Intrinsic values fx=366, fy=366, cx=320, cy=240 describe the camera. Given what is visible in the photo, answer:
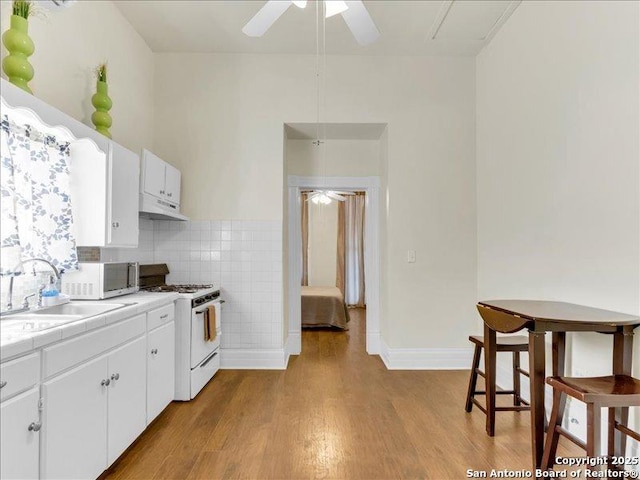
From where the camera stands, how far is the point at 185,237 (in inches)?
151

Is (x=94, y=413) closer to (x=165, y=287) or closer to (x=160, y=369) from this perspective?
(x=160, y=369)

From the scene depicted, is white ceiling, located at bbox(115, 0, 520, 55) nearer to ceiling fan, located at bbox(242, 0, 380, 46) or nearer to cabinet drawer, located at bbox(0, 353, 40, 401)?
ceiling fan, located at bbox(242, 0, 380, 46)

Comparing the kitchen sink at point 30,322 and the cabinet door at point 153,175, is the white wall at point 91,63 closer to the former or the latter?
the cabinet door at point 153,175

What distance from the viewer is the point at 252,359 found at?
3.76m

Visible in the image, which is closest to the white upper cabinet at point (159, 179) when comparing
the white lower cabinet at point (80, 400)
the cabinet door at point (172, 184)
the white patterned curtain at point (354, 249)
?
the cabinet door at point (172, 184)

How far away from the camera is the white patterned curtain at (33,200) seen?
1944 millimetres

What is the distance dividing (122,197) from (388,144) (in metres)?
2.60

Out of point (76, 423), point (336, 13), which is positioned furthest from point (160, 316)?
point (336, 13)

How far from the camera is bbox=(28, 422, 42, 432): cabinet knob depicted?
1.40 metres

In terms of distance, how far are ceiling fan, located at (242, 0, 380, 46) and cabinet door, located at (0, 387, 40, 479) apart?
2.22 meters

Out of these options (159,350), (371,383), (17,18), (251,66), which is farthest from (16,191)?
(371,383)

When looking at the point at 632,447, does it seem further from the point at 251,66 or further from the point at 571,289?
the point at 251,66

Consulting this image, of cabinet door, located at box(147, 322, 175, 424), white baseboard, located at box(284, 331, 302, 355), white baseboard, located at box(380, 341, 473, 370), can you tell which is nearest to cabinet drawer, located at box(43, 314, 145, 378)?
cabinet door, located at box(147, 322, 175, 424)

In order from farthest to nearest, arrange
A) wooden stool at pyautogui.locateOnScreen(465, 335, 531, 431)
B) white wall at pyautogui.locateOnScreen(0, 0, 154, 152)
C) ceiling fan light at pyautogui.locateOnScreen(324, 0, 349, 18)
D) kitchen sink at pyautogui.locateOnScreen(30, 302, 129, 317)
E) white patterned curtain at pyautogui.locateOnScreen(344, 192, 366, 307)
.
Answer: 1. white patterned curtain at pyautogui.locateOnScreen(344, 192, 366, 307)
2. wooden stool at pyautogui.locateOnScreen(465, 335, 531, 431)
3. white wall at pyautogui.locateOnScreen(0, 0, 154, 152)
4. kitchen sink at pyautogui.locateOnScreen(30, 302, 129, 317)
5. ceiling fan light at pyautogui.locateOnScreen(324, 0, 349, 18)
